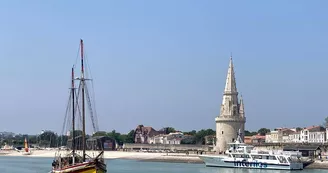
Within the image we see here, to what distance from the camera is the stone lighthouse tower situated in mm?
100000

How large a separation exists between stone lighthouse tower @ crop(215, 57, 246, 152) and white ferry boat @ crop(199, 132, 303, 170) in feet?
72.4

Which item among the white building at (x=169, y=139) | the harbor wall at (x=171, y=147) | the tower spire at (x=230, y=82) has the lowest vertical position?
the harbor wall at (x=171, y=147)

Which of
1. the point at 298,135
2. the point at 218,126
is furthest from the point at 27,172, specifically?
the point at 298,135

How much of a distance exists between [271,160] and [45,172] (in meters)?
25.3

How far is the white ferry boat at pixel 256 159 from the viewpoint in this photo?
239ft

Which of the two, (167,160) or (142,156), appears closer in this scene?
(167,160)

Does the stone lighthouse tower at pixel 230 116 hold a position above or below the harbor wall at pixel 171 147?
above

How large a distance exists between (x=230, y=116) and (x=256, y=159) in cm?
2582

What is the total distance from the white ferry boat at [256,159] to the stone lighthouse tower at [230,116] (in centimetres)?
2206

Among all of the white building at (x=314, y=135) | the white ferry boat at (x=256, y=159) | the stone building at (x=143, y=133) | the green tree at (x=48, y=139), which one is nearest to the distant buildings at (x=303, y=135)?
the white building at (x=314, y=135)

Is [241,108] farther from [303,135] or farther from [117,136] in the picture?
[117,136]

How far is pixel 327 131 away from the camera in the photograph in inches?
4530

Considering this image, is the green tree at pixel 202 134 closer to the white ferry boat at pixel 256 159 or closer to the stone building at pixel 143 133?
the stone building at pixel 143 133

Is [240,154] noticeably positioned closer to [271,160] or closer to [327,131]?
[271,160]
